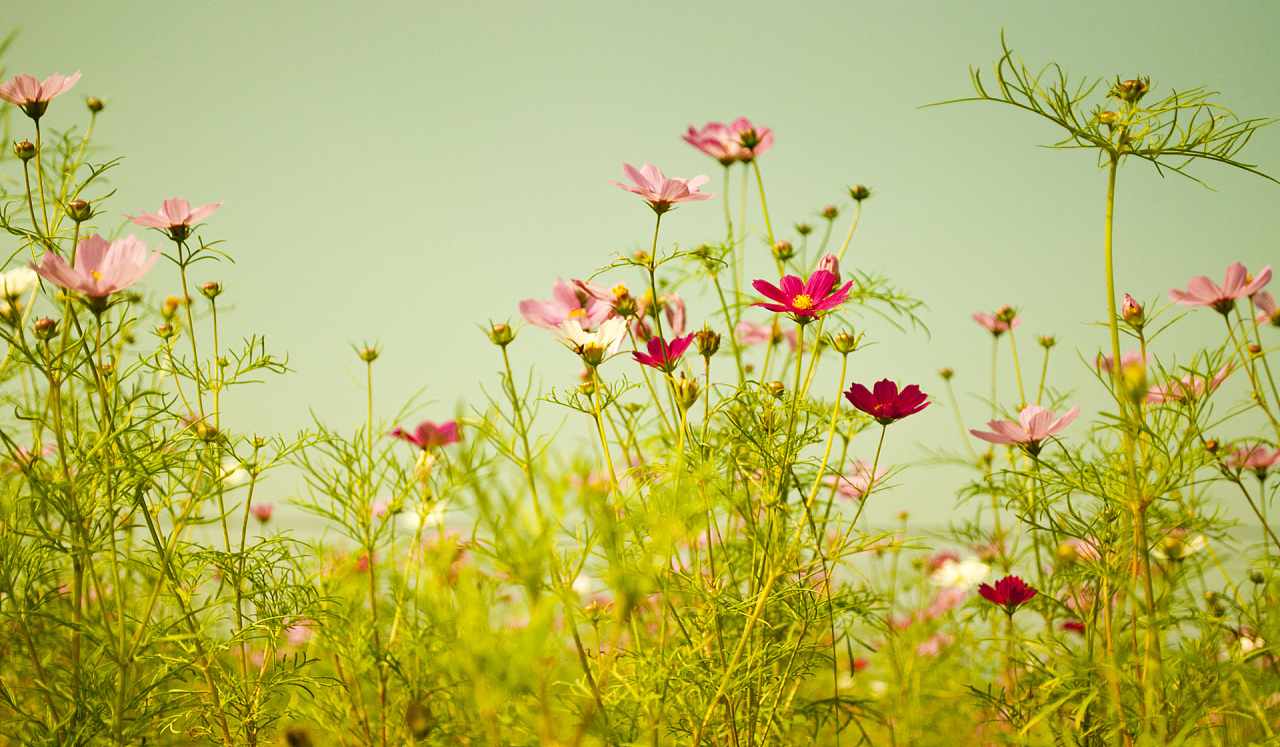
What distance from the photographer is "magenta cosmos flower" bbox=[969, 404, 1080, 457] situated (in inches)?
26.5

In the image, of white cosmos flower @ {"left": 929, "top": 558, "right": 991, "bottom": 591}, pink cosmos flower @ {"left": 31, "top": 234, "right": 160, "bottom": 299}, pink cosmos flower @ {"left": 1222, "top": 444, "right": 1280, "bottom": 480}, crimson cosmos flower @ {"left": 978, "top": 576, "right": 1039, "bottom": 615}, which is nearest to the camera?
pink cosmos flower @ {"left": 31, "top": 234, "right": 160, "bottom": 299}

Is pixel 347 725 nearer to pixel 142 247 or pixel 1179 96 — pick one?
pixel 142 247

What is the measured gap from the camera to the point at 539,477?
461 millimetres

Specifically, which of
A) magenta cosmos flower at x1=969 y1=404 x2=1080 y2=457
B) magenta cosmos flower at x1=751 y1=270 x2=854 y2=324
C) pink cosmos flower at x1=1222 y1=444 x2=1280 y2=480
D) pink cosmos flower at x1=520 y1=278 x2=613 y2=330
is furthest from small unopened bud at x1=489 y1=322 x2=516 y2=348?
pink cosmos flower at x1=1222 y1=444 x2=1280 y2=480

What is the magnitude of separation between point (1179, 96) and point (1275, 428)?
0.43 metres

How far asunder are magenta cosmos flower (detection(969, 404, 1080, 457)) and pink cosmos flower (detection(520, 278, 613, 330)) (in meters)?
0.40

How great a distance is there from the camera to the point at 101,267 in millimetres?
618

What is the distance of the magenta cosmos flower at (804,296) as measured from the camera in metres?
0.63

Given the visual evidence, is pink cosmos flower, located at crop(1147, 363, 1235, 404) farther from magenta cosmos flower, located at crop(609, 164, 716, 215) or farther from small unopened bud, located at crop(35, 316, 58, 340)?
small unopened bud, located at crop(35, 316, 58, 340)

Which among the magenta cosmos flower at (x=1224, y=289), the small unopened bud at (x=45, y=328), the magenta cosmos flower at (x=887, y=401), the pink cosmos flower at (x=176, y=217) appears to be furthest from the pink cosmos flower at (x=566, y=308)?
the magenta cosmos flower at (x=1224, y=289)

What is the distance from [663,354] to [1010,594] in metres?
0.50

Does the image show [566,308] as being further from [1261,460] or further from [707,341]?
[1261,460]

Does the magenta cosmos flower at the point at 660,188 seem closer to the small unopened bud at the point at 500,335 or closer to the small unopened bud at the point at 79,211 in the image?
the small unopened bud at the point at 500,335

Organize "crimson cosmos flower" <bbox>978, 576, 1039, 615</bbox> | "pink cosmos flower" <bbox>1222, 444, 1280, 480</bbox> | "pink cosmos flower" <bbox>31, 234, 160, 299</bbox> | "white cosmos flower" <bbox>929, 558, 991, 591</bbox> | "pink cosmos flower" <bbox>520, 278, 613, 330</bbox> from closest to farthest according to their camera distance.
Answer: "pink cosmos flower" <bbox>31, 234, 160, 299</bbox> < "pink cosmos flower" <bbox>520, 278, 613, 330</bbox> < "crimson cosmos flower" <bbox>978, 576, 1039, 615</bbox> < "pink cosmos flower" <bbox>1222, 444, 1280, 480</bbox> < "white cosmos flower" <bbox>929, 558, 991, 591</bbox>
